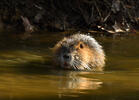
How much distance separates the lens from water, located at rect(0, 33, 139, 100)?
3.61 m

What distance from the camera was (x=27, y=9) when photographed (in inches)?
397

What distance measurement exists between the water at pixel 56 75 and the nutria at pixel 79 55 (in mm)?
201

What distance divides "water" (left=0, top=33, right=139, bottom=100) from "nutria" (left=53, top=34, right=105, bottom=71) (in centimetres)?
20

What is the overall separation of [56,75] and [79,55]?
1129mm

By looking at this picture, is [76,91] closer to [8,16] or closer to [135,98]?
[135,98]

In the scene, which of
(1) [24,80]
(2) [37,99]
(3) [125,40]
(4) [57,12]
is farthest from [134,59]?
(4) [57,12]

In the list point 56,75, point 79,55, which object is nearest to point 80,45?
point 79,55

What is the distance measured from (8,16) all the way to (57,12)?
1386mm

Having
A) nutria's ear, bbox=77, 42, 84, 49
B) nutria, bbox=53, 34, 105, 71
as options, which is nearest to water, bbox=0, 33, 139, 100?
nutria, bbox=53, 34, 105, 71

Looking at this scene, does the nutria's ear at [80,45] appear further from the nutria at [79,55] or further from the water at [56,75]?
the water at [56,75]

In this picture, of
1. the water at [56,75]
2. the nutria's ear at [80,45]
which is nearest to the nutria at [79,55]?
the nutria's ear at [80,45]

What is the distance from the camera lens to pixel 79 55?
19.6 feet

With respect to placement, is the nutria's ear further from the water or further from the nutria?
the water

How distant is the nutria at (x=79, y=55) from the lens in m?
5.75
